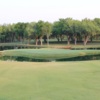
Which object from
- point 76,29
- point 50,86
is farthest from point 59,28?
point 50,86

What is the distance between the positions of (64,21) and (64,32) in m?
7.79

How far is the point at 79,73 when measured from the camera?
2325 cm

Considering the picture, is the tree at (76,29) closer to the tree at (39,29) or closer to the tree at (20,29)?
Result: the tree at (39,29)

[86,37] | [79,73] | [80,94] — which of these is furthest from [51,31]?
[80,94]

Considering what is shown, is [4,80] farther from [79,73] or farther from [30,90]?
[79,73]

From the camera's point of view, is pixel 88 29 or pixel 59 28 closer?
pixel 88 29

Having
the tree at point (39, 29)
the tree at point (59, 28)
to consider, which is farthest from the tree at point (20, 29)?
the tree at point (59, 28)

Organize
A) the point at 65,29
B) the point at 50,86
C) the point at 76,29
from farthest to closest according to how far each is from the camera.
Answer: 1. the point at 65,29
2. the point at 76,29
3. the point at 50,86

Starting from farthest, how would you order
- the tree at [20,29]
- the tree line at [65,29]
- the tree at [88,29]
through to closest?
1. the tree at [20,29]
2. the tree line at [65,29]
3. the tree at [88,29]

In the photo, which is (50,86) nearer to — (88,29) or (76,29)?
(88,29)

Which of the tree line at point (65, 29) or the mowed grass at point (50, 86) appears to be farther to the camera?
the tree line at point (65, 29)

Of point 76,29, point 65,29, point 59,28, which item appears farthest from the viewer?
point 59,28

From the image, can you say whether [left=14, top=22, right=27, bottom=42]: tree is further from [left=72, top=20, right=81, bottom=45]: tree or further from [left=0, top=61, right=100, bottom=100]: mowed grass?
[left=0, top=61, right=100, bottom=100]: mowed grass

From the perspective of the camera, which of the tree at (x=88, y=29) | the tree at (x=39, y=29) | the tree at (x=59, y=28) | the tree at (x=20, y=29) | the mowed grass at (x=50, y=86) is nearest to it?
the mowed grass at (x=50, y=86)
